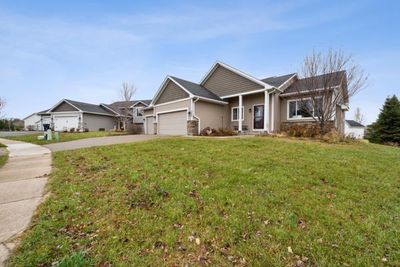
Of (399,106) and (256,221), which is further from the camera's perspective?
(399,106)

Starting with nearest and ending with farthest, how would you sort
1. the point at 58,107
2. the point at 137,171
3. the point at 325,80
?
1. the point at 137,171
2. the point at 325,80
3. the point at 58,107

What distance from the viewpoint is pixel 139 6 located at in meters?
12.4

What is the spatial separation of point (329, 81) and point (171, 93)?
38.0 feet

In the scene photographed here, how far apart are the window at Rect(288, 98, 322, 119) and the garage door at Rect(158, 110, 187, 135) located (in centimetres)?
814

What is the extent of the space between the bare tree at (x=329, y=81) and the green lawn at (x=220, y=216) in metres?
6.85

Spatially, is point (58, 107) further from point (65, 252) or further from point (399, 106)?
point (399, 106)

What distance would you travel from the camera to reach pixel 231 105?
672 inches

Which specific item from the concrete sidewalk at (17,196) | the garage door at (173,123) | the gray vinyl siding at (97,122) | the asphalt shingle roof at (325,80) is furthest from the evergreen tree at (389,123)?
the gray vinyl siding at (97,122)

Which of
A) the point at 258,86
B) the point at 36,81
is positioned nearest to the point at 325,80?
the point at 258,86

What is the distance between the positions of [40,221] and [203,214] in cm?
267

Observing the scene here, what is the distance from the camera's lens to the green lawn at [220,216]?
8.19 ft

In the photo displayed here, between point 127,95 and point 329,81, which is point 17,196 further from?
point 127,95

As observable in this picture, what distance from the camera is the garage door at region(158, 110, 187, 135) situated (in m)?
15.7

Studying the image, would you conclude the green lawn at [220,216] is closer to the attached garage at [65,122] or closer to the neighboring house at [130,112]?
the attached garage at [65,122]
